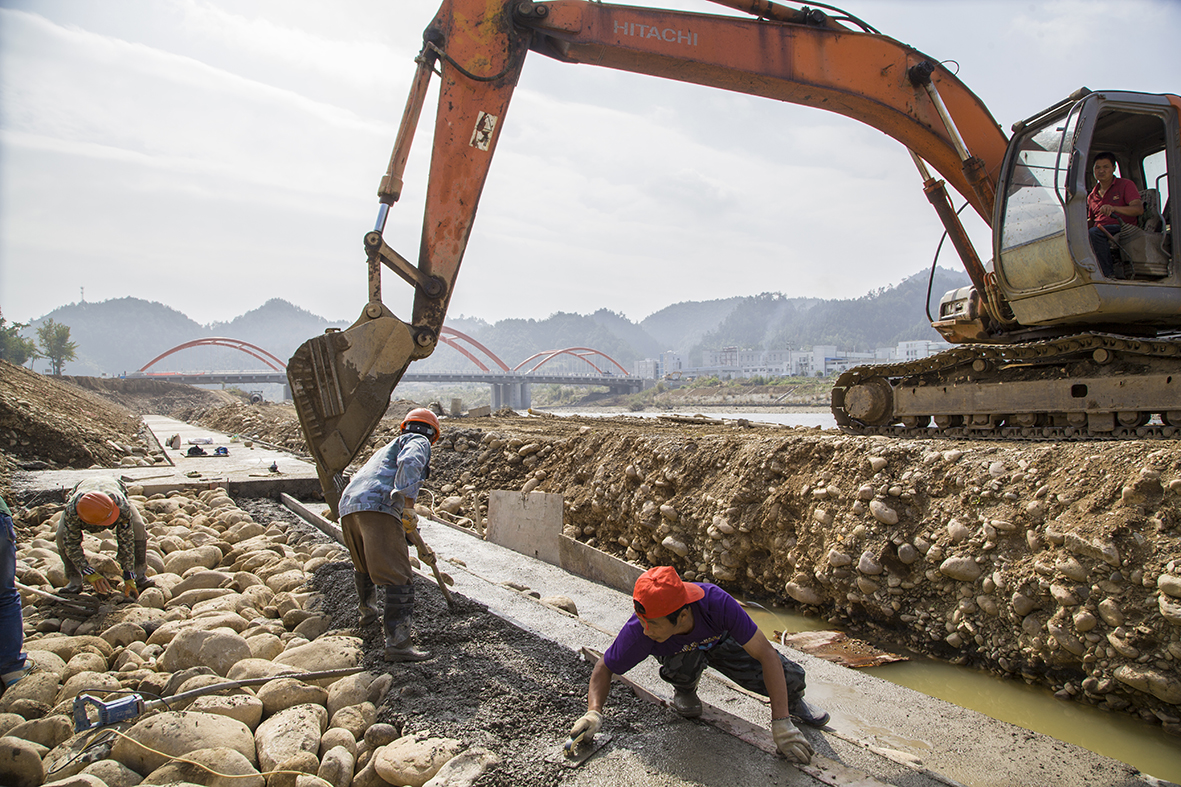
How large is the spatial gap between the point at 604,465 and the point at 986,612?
201 inches

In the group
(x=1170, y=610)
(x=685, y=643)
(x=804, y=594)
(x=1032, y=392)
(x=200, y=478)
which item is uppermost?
(x=1032, y=392)

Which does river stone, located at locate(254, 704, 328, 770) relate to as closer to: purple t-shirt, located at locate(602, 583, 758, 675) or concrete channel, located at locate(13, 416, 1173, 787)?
concrete channel, located at locate(13, 416, 1173, 787)

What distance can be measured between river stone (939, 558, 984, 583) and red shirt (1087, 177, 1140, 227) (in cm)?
308

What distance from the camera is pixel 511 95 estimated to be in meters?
5.61

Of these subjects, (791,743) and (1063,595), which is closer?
(791,743)

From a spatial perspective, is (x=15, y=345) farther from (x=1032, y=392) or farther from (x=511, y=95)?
(x=1032, y=392)

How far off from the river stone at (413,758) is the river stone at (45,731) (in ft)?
4.81

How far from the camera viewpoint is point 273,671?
11.4ft

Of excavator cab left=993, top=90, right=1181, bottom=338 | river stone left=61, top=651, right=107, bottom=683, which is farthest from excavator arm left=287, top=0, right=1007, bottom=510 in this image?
river stone left=61, top=651, right=107, bottom=683

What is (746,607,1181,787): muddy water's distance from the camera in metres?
3.77

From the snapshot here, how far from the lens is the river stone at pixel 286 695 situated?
322 centimetres

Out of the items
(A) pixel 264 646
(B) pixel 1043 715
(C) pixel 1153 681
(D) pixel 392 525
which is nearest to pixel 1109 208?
(C) pixel 1153 681

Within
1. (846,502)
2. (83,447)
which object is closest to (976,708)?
(846,502)

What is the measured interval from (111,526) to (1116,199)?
27.0 feet
